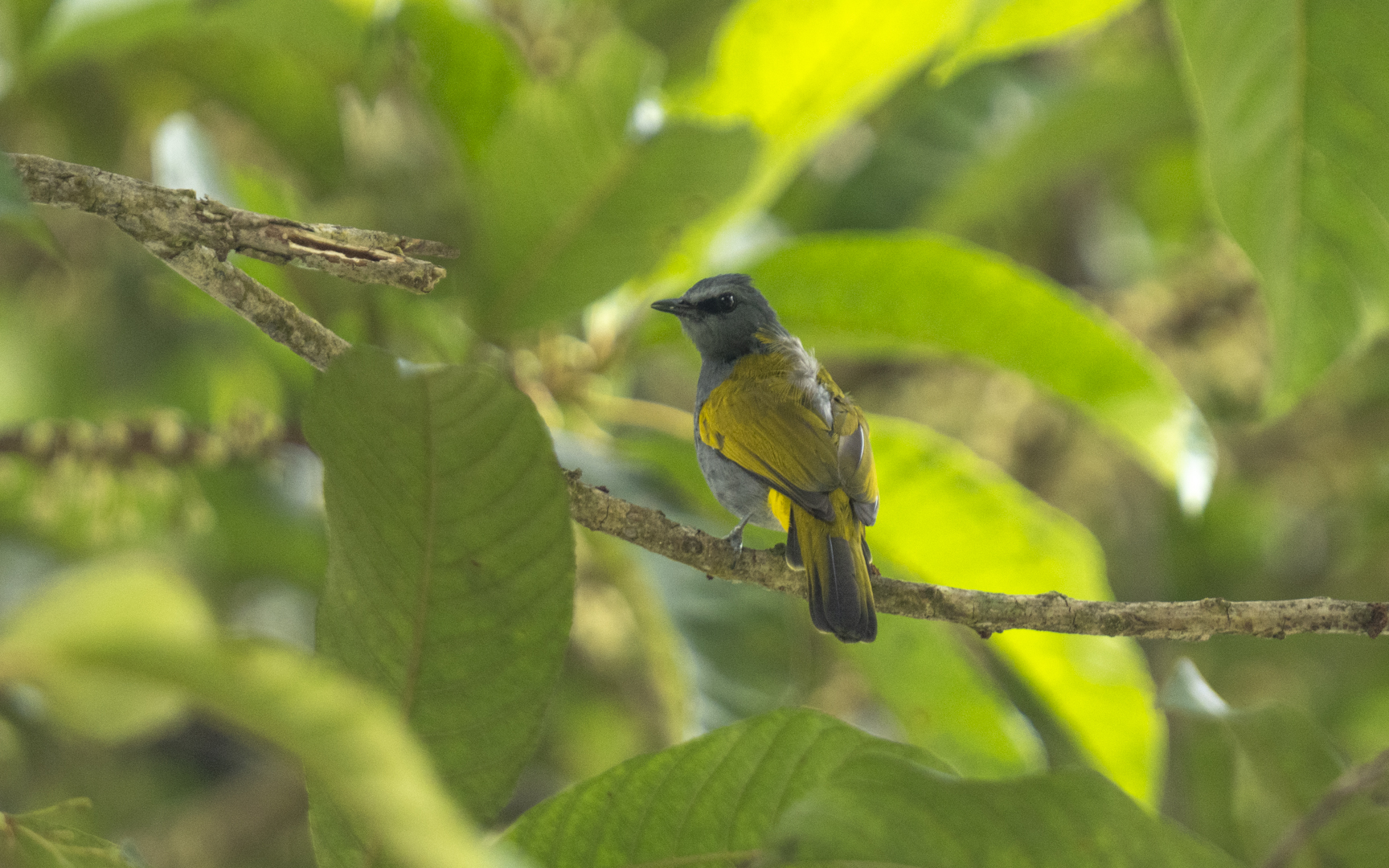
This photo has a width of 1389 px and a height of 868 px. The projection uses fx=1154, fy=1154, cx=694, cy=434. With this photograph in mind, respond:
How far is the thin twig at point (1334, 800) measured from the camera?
3.87 ft

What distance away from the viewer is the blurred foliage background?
221 centimetres

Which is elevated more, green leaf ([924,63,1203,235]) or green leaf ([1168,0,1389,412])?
green leaf ([924,63,1203,235])

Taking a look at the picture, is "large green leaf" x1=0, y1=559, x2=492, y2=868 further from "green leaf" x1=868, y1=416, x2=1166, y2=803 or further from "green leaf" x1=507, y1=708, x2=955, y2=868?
"green leaf" x1=868, y1=416, x2=1166, y2=803

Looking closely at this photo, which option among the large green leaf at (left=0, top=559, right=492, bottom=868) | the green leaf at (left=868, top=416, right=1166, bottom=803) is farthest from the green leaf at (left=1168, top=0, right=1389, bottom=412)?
the large green leaf at (left=0, top=559, right=492, bottom=868)

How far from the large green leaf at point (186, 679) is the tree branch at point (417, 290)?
442 millimetres

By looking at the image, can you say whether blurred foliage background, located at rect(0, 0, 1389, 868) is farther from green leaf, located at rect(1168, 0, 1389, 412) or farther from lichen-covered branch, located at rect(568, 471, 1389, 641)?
lichen-covered branch, located at rect(568, 471, 1389, 641)

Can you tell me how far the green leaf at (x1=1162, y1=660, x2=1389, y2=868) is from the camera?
4.31 ft

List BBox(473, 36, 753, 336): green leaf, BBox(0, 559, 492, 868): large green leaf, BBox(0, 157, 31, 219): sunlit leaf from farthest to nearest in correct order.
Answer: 1. BBox(473, 36, 753, 336): green leaf
2. BBox(0, 157, 31, 219): sunlit leaf
3. BBox(0, 559, 492, 868): large green leaf

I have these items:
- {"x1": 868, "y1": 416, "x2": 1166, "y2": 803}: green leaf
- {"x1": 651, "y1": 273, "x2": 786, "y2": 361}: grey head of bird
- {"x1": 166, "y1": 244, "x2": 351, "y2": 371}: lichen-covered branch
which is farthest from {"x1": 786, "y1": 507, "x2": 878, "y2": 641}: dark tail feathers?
{"x1": 166, "y1": 244, "x2": 351, "y2": 371}: lichen-covered branch

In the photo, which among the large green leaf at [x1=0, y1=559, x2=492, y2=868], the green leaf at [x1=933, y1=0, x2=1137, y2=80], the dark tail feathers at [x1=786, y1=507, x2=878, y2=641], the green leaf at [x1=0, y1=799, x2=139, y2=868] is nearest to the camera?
the large green leaf at [x1=0, y1=559, x2=492, y2=868]

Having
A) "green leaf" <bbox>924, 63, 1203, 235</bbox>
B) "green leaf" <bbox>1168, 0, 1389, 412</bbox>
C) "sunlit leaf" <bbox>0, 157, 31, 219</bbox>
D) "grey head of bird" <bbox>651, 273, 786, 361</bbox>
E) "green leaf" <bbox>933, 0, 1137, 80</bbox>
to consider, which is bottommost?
"sunlit leaf" <bbox>0, 157, 31, 219</bbox>

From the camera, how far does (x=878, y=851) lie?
1060 millimetres

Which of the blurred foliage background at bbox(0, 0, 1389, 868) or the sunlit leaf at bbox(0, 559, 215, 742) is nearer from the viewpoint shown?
the sunlit leaf at bbox(0, 559, 215, 742)

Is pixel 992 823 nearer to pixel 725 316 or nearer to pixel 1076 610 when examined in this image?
pixel 1076 610
